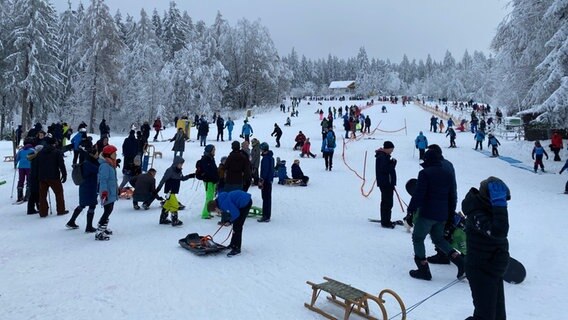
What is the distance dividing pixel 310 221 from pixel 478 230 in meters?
6.94

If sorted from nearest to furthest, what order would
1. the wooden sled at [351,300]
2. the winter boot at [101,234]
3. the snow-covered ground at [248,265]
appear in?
1. the wooden sled at [351,300]
2. the snow-covered ground at [248,265]
3. the winter boot at [101,234]

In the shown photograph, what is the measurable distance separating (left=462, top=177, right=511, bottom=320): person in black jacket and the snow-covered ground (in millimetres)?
1287

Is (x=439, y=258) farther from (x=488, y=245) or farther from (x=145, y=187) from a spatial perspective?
(x=145, y=187)

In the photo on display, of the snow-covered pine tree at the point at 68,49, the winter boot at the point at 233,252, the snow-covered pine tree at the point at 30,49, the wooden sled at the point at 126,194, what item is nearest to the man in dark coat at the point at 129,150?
the wooden sled at the point at 126,194

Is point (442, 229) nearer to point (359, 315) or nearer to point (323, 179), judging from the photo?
point (359, 315)

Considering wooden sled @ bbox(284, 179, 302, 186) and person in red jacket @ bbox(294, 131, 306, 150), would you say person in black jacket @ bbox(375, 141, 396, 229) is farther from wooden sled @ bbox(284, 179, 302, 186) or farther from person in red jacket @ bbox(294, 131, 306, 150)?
person in red jacket @ bbox(294, 131, 306, 150)

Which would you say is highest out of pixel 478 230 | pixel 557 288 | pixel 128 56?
pixel 128 56

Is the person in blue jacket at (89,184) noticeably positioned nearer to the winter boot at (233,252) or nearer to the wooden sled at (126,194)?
the winter boot at (233,252)

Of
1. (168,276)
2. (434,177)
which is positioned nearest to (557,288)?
(434,177)

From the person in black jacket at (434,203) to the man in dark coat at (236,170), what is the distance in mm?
4159

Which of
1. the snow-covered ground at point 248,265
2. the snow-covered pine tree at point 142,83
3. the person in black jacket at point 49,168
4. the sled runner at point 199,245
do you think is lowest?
the snow-covered ground at point 248,265

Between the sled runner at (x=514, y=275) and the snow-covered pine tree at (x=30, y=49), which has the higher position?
the snow-covered pine tree at (x=30, y=49)

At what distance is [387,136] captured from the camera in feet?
110

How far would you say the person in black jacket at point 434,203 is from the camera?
651cm
